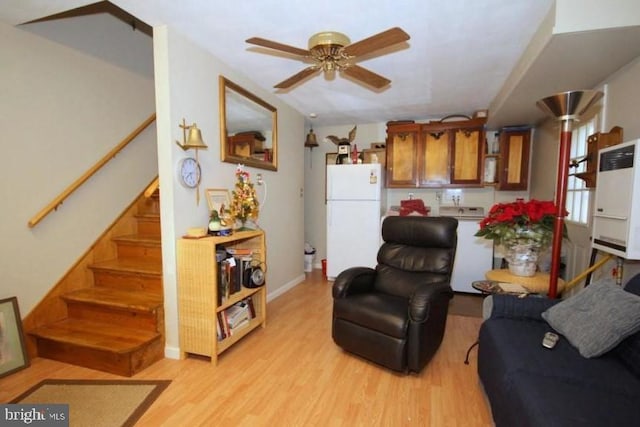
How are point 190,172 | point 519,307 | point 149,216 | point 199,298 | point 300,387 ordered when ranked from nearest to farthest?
point 519,307
point 300,387
point 199,298
point 190,172
point 149,216

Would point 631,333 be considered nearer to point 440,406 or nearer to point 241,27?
point 440,406

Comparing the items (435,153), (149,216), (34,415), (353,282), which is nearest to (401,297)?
(353,282)

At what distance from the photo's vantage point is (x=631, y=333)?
1361mm

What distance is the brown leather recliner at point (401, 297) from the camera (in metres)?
1.98

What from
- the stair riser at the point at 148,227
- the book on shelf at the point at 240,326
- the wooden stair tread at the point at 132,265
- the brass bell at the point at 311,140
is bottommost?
the book on shelf at the point at 240,326

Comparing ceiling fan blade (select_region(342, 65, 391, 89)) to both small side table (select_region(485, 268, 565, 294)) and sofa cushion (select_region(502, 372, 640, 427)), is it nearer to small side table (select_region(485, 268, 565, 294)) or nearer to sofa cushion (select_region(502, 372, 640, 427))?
small side table (select_region(485, 268, 565, 294))

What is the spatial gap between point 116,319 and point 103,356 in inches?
14.0

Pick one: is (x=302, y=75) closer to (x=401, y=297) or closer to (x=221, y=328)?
(x=401, y=297)

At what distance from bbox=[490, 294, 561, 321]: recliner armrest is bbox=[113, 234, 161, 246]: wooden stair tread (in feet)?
8.83

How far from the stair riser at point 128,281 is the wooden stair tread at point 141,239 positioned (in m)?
0.33

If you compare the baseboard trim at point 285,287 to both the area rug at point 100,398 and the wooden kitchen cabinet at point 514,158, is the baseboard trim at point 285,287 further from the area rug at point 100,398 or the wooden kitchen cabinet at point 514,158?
the wooden kitchen cabinet at point 514,158

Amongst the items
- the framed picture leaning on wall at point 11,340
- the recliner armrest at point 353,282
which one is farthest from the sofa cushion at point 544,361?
the framed picture leaning on wall at point 11,340

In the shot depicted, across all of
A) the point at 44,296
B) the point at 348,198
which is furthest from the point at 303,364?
the point at 348,198

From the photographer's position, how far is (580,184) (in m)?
2.82
